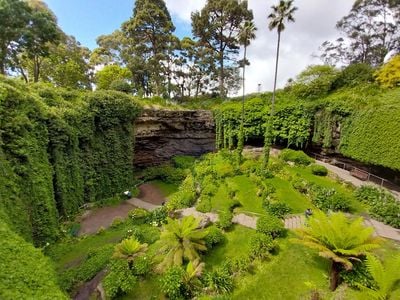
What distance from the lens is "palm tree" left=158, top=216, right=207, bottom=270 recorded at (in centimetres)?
1141

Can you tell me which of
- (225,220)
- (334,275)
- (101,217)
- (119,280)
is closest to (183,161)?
(101,217)

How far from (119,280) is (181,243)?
10.3 ft

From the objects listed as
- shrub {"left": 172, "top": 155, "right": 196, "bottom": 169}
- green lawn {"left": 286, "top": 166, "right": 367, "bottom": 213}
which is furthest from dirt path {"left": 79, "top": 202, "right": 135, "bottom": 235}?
green lawn {"left": 286, "top": 166, "right": 367, "bottom": 213}

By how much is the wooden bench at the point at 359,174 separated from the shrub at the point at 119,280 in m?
18.2

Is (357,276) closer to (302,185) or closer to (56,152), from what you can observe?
(302,185)

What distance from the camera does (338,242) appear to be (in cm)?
948

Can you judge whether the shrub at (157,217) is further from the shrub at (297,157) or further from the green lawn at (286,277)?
the shrub at (297,157)

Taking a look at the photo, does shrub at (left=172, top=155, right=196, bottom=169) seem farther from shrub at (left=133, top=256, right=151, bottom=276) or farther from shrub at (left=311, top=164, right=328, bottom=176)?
shrub at (left=133, top=256, right=151, bottom=276)

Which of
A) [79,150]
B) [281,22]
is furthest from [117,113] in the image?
[281,22]

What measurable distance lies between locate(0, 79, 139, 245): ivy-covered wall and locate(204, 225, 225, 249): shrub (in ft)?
29.4

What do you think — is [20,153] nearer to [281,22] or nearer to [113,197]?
[113,197]

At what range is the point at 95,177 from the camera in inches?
856

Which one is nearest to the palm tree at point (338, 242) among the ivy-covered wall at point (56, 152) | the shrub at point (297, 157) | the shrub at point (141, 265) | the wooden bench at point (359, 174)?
the shrub at point (141, 265)

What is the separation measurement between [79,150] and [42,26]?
14.6 metres
